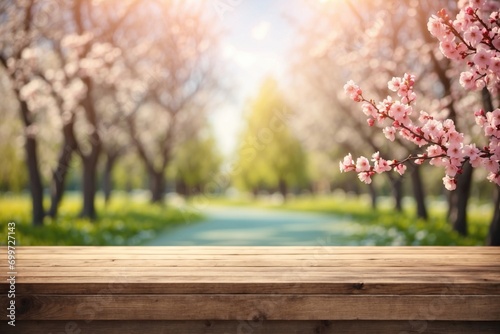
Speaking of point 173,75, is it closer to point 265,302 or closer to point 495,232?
point 495,232

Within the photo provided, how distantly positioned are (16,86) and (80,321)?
10901mm

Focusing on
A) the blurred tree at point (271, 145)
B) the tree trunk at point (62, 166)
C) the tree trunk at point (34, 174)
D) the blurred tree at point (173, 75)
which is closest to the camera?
the tree trunk at point (34, 174)

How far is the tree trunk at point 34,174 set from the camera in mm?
13445

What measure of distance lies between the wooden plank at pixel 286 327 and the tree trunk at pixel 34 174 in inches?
400

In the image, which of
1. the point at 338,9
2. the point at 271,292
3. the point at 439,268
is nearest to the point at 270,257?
the point at 271,292

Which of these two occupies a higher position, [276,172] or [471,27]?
Answer: [471,27]

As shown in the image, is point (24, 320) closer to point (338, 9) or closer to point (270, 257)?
point (270, 257)

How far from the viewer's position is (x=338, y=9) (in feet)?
56.9

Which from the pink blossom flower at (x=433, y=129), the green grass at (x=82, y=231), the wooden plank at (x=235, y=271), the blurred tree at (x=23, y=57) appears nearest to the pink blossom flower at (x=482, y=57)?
the pink blossom flower at (x=433, y=129)

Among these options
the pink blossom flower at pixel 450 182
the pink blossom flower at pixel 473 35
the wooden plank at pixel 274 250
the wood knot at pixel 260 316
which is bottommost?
the wood knot at pixel 260 316

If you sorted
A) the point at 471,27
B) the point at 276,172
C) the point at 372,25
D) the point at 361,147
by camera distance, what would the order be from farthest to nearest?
the point at 276,172
the point at 361,147
the point at 372,25
the point at 471,27

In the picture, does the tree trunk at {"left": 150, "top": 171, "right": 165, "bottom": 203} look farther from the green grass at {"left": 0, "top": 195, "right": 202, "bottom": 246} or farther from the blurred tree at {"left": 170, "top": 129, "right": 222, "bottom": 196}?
the blurred tree at {"left": 170, "top": 129, "right": 222, "bottom": 196}

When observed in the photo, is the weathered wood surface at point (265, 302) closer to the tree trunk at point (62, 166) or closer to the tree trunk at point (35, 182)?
the tree trunk at point (35, 182)

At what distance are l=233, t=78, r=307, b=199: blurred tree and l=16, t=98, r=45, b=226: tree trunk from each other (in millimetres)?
24498
